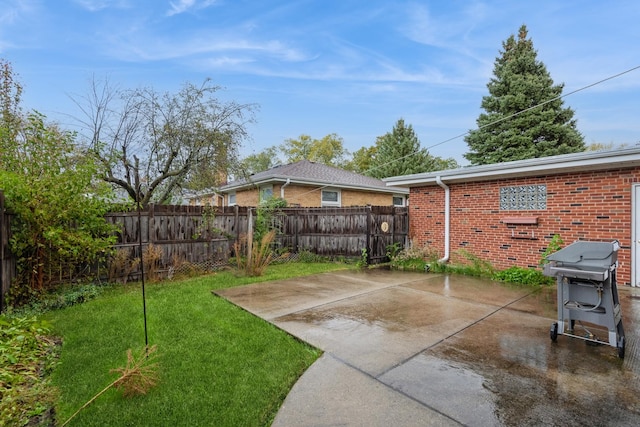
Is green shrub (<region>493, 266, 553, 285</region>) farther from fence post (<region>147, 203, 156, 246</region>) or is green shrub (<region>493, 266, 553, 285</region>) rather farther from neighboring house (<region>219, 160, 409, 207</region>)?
fence post (<region>147, 203, 156, 246</region>)

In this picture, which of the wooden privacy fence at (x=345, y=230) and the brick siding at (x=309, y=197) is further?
the brick siding at (x=309, y=197)

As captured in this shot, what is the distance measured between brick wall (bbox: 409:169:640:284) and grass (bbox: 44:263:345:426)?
6.32 metres

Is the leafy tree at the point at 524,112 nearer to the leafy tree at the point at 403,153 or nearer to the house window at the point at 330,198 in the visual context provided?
the leafy tree at the point at 403,153

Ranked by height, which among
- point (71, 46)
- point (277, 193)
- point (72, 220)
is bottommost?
point (72, 220)

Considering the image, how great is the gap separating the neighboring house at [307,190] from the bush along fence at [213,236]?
256cm

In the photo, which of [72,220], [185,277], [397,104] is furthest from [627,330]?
[397,104]

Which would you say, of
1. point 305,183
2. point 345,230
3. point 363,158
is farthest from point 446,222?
point 363,158

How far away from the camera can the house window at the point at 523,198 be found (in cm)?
694

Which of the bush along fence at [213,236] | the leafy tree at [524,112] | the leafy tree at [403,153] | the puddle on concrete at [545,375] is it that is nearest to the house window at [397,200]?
the leafy tree at [524,112]

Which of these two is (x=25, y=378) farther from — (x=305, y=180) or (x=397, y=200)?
(x=397, y=200)

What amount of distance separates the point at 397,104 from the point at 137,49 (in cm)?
1241

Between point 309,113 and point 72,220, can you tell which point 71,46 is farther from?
point 309,113

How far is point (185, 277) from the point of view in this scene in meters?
7.13

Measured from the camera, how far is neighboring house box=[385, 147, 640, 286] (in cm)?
583
